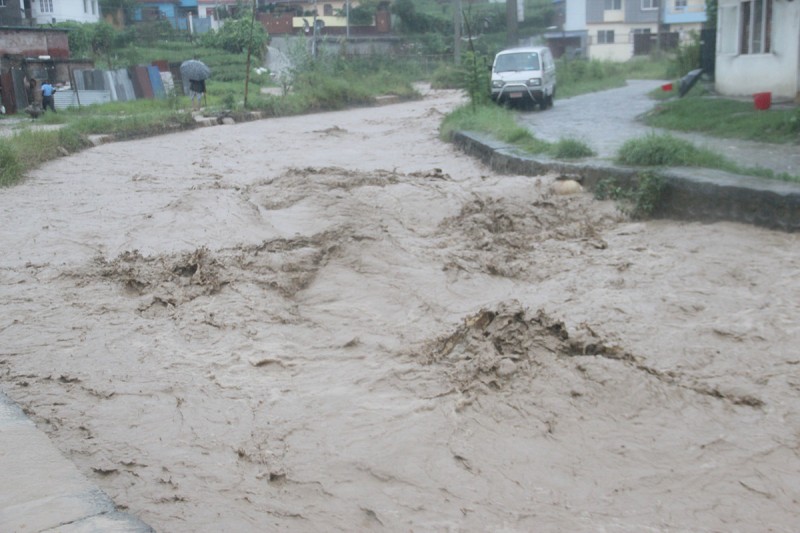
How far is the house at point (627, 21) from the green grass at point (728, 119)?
127 feet

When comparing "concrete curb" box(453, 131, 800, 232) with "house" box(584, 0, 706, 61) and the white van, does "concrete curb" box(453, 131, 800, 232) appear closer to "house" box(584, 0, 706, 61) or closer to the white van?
the white van

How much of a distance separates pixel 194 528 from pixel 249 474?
58 cm

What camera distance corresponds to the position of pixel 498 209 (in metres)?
9.80

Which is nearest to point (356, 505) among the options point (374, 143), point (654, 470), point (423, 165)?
point (654, 470)

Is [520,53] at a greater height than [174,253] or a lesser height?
greater

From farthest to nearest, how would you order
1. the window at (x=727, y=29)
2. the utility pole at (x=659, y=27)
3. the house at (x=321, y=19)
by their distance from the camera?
1. the house at (x=321, y=19)
2. the utility pole at (x=659, y=27)
3. the window at (x=727, y=29)

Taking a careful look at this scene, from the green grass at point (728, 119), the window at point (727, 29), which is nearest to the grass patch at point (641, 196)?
the green grass at point (728, 119)

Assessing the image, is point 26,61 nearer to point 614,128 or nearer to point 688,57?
point 688,57

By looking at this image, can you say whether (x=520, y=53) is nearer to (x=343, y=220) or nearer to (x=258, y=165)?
(x=258, y=165)

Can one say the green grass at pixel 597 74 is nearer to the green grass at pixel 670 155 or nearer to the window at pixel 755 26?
the window at pixel 755 26

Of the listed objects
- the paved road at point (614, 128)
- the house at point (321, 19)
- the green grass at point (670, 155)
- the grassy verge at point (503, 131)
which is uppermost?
the house at point (321, 19)

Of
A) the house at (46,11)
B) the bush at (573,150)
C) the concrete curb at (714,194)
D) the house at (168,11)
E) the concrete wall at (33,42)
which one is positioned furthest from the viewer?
the house at (168,11)

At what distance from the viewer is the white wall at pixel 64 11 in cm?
4991

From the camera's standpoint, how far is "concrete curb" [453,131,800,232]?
26.0ft
